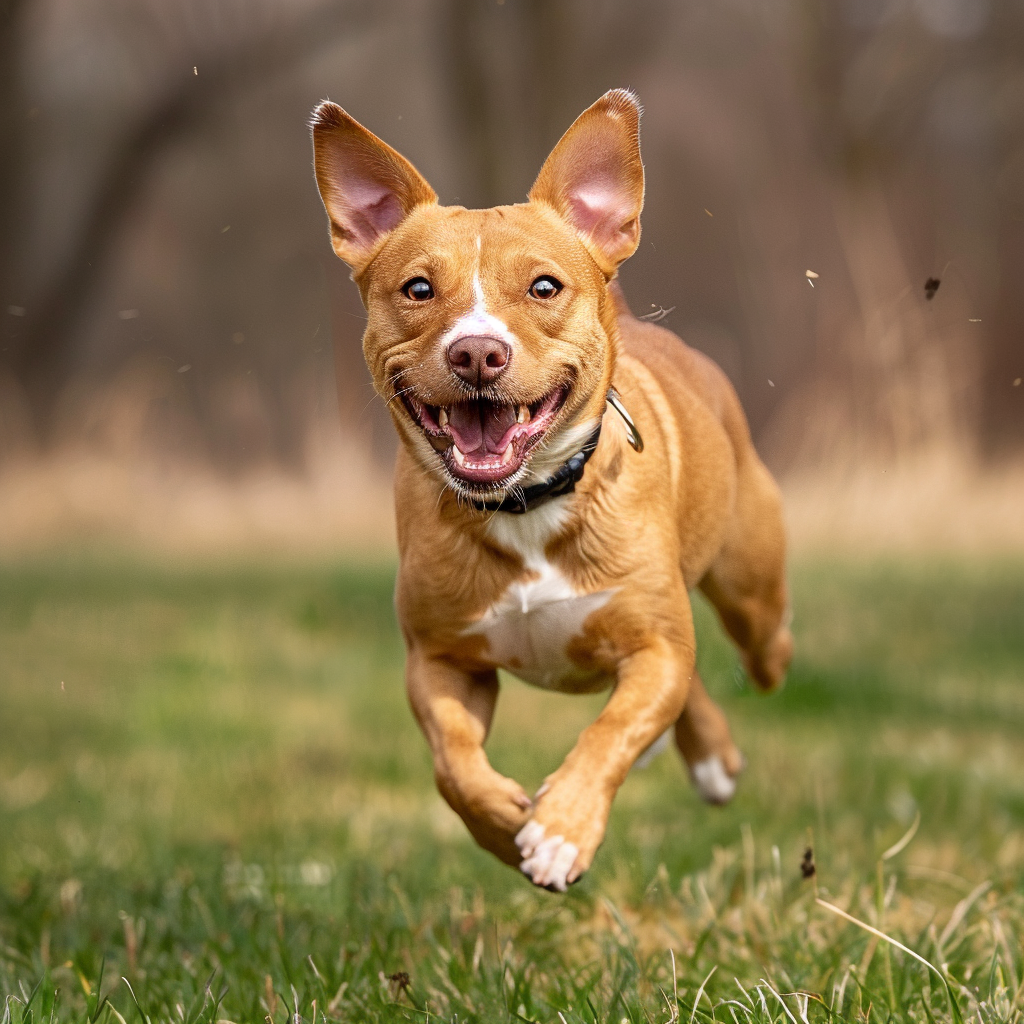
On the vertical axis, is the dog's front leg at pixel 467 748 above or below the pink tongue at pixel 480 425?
below

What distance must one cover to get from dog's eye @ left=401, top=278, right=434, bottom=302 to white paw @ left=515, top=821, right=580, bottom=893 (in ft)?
3.25

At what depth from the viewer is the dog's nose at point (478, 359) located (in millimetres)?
2463

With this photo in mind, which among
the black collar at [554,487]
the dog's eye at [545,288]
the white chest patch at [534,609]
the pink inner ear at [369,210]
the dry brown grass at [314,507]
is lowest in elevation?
the dry brown grass at [314,507]

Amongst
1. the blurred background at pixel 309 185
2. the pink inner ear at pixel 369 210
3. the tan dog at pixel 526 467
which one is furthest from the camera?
the blurred background at pixel 309 185

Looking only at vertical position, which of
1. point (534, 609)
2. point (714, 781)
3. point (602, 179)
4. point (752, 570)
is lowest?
point (714, 781)

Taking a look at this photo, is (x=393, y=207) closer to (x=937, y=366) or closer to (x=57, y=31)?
(x=937, y=366)

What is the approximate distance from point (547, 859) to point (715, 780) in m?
1.78

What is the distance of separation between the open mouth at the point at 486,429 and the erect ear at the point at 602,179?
1.14 ft

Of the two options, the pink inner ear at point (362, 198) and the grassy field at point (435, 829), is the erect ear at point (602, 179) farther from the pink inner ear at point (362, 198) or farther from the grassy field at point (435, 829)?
the grassy field at point (435, 829)

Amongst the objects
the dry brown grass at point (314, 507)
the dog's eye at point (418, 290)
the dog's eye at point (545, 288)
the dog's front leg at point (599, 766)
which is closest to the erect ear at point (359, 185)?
the dog's eye at point (418, 290)

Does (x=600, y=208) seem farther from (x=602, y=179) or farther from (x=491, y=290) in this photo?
(x=491, y=290)

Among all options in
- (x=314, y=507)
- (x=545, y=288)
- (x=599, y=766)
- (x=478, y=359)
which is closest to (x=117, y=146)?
(x=314, y=507)

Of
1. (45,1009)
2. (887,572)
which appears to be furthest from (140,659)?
(45,1009)

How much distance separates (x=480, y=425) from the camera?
2637 mm
